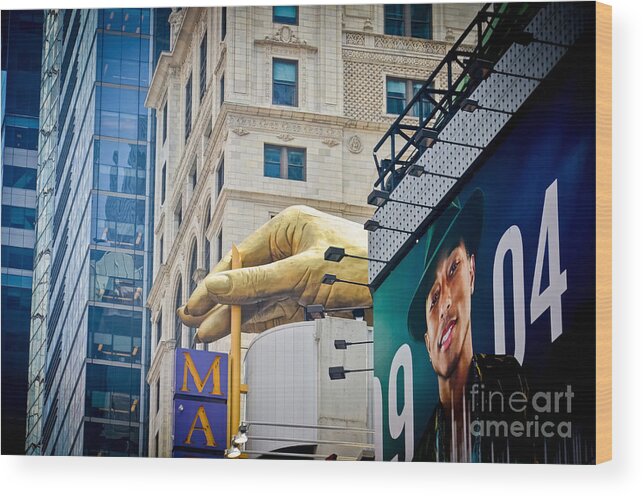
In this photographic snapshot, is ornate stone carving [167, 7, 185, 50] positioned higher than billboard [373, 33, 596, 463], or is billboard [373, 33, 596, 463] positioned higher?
ornate stone carving [167, 7, 185, 50]

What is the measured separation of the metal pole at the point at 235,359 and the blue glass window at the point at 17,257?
3.27m

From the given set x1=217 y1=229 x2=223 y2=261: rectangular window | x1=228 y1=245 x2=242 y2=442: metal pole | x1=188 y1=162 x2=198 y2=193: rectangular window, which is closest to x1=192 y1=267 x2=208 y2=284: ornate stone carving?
x1=217 y1=229 x2=223 y2=261: rectangular window

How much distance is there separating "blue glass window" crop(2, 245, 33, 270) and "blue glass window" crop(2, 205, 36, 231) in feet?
1.14

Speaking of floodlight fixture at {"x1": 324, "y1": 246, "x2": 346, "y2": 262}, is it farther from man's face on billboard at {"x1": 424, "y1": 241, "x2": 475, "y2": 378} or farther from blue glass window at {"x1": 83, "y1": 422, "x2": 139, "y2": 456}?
blue glass window at {"x1": 83, "y1": 422, "x2": 139, "y2": 456}

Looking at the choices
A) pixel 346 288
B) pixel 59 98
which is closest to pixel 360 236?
pixel 346 288

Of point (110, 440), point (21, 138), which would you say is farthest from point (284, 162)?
point (110, 440)

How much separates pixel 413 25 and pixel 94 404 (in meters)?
7.32

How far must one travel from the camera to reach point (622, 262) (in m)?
27.7

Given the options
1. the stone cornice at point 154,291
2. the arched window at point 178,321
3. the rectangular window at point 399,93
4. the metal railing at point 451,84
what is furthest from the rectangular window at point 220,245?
the rectangular window at point 399,93

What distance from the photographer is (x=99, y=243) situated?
30281mm

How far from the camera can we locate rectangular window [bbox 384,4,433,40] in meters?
29.4

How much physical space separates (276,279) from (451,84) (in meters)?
3.86

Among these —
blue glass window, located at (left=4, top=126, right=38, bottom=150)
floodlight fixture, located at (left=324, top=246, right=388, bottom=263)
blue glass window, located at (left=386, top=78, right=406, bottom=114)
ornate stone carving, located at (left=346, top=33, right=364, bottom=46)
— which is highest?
ornate stone carving, located at (left=346, top=33, right=364, bottom=46)

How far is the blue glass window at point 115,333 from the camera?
98.9 feet
